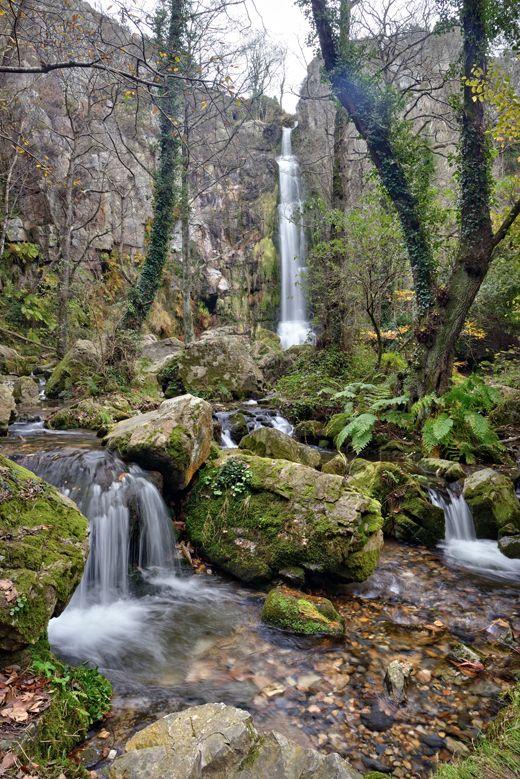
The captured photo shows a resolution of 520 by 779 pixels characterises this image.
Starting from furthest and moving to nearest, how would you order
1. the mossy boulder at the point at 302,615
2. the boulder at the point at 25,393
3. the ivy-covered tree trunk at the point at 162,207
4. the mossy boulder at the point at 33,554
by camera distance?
the ivy-covered tree trunk at the point at 162,207
the boulder at the point at 25,393
the mossy boulder at the point at 302,615
the mossy boulder at the point at 33,554

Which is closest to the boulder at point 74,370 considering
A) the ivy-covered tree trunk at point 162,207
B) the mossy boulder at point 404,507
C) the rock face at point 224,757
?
the ivy-covered tree trunk at point 162,207

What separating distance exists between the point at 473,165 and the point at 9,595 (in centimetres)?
985

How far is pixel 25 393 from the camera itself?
10258mm

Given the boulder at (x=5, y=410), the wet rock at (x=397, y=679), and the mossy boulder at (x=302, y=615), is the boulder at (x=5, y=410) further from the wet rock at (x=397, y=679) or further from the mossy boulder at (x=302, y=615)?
the wet rock at (x=397, y=679)

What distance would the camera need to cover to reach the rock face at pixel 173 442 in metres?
5.44

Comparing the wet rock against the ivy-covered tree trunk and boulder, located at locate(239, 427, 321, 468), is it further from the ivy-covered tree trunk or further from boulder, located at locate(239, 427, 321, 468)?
the ivy-covered tree trunk

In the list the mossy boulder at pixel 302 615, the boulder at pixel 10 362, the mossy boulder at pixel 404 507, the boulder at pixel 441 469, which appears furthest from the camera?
the boulder at pixel 10 362

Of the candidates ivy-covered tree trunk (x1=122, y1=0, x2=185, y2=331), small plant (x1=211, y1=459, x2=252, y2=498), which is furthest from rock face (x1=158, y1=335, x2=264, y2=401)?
small plant (x1=211, y1=459, x2=252, y2=498)

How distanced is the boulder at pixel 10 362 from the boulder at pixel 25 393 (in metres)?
2.50

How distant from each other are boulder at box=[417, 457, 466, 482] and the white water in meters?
0.45

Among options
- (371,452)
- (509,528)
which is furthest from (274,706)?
(371,452)

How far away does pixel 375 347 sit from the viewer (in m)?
15.9

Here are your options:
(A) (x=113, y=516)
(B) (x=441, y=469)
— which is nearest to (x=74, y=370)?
(A) (x=113, y=516)

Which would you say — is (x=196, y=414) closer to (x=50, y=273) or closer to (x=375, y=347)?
(x=375, y=347)
